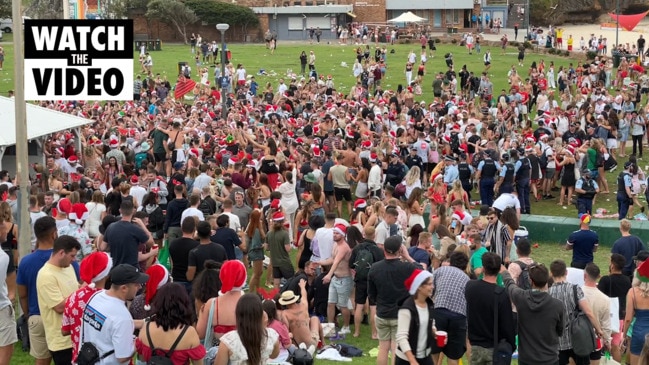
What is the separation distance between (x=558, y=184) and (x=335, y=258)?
11.9 meters

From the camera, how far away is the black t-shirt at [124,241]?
35.1 feet

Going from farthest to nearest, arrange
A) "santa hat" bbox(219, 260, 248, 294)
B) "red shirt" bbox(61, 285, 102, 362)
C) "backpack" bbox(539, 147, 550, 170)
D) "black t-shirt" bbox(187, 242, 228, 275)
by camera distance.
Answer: "backpack" bbox(539, 147, 550, 170) < "black t-shirt" bbox(187, 242, 228, 275) < "santa hat" bbox(219, 260, 248, 294) < "red shirt" bbox(61, 285, 102, 362)

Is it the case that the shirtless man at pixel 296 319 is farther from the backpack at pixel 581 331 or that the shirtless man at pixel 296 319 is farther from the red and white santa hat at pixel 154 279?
the backpack at pixel 581 331

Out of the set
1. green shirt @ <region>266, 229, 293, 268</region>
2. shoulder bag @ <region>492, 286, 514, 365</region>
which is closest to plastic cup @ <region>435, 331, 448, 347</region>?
shoulder bag @ <region>492, 286, 514, 365</region>

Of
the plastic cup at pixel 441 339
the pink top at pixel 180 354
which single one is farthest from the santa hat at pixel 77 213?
the plastic cup at pixel 441 339

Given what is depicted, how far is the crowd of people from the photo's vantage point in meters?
8.02

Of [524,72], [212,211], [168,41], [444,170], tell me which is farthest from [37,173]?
[168,41]

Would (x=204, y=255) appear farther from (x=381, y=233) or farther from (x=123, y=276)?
(x=123, y=276)

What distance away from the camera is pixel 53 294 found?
820 cm

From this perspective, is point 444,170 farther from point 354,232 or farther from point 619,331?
point 619,331

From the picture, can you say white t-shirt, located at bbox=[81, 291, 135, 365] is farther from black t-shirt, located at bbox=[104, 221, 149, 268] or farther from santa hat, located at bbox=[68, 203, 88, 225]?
santa hat, located at bbox=[68, 203, 88, 225]

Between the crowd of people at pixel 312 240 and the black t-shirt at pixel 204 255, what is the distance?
1 cm

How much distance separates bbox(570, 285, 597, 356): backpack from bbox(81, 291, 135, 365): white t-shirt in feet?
13.9

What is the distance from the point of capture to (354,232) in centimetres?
1166
